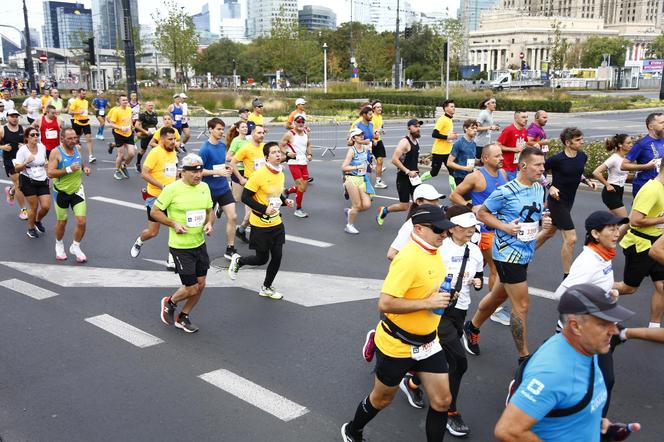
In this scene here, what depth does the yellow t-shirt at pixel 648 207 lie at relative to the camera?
20.0ft

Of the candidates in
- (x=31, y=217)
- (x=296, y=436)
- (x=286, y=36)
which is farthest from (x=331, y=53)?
(x=296, y=436)

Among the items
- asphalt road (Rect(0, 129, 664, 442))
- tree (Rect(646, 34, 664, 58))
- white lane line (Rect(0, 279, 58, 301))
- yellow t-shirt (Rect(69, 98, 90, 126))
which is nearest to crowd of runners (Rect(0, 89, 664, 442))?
asphalt road (Rect(0, 129, 664, 442))

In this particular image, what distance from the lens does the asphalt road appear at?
4988mm

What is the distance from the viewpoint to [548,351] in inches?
113

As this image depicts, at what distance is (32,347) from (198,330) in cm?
162

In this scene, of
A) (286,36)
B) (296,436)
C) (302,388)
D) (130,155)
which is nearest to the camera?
(296,436)

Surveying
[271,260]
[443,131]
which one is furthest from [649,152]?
[271,260]

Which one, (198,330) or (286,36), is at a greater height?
(286,36)

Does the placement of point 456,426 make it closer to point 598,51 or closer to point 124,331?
point 124,331

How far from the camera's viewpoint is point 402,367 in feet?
13.7

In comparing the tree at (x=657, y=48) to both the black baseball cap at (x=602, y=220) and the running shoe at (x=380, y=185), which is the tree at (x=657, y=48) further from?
the black baseball cap at (x=602, y=220)

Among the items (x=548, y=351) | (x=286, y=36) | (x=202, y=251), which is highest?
(x=286, y=36)

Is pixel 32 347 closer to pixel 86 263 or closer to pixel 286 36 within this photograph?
pixel 86 263

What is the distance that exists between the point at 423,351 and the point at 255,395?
185 cm
